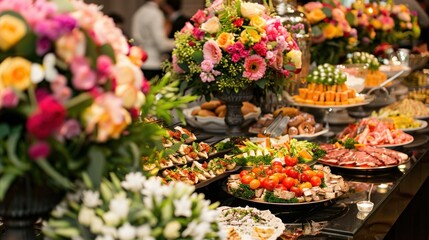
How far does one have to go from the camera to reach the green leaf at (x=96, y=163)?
1.21 metres

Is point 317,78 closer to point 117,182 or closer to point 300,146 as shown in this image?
point 300,146

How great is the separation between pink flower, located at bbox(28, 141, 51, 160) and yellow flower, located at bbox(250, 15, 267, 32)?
1.80m

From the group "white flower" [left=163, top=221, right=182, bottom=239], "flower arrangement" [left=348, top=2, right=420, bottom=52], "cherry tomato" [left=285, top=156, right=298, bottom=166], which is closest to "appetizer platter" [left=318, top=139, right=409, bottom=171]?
"cherry tomato" [left=285, top=156, right=298, bottom=166]

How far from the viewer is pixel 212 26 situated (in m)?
2.84

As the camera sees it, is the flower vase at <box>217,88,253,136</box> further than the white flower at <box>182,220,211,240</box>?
Yes

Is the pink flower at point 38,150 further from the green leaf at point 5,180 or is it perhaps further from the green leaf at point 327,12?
the green leaf at point 327,12

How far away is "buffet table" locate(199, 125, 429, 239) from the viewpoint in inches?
81.0

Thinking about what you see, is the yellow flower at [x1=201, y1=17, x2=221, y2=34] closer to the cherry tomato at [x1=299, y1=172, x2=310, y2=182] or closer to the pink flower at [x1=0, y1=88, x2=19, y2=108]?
the cherry tomato at [x1=299, y1=172, x2=310, y2=182]

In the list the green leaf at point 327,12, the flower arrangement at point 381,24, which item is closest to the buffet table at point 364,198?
the green leaf at point 327,12

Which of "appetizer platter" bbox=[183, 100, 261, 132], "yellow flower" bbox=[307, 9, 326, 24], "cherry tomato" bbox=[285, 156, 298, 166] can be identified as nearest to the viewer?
"cherry tomato" bbox=[285, 156, 298, 166]

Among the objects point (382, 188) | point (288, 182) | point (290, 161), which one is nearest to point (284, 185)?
point (288, 182)

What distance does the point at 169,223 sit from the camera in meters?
1.25

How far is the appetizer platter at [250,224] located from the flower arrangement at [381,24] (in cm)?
289

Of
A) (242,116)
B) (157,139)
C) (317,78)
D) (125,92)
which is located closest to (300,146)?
(242,116)
